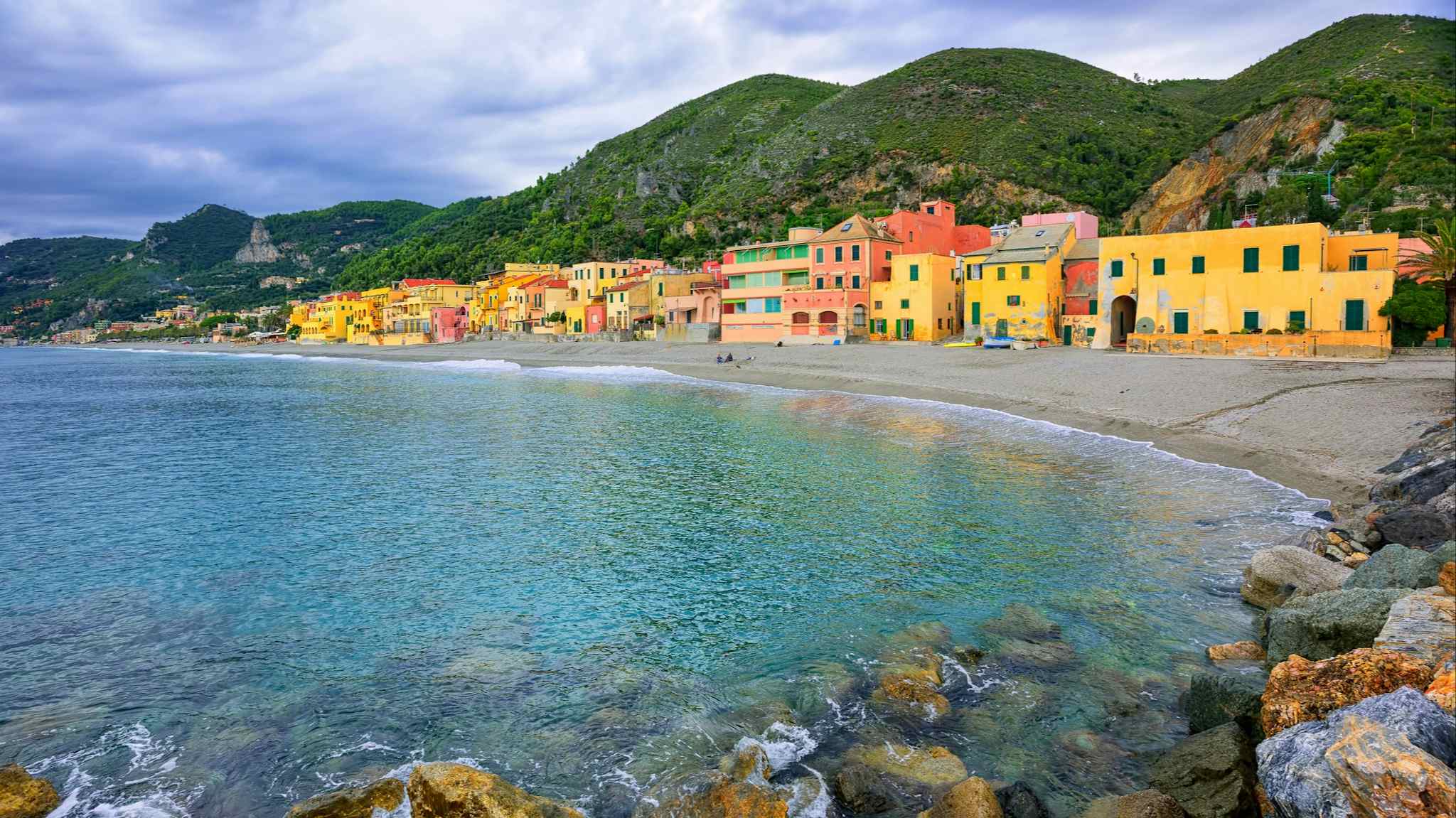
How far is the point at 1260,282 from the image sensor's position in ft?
126

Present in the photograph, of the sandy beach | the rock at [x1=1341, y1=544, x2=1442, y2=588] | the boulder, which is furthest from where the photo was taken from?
the sandy beach

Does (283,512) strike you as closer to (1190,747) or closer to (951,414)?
(1190,747)

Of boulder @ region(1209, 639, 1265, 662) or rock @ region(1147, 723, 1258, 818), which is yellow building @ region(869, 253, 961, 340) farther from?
rock @ region(1147, 723, 1258, 818)

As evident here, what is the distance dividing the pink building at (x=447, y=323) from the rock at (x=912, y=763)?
106443 mm

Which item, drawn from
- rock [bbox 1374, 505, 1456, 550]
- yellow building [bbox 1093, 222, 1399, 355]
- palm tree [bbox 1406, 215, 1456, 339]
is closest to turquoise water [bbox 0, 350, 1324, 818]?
rock [bbox 1374, 505, 1456, 550]

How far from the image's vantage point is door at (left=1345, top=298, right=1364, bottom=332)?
117 ft

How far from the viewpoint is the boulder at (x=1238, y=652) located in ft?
32.2

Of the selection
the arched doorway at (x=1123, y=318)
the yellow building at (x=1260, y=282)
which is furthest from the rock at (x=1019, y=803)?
the arched doorway at (x=1123, y=318)

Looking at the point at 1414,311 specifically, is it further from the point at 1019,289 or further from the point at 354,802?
the point at 354,802

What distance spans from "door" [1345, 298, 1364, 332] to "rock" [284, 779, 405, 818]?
4218 centimetres

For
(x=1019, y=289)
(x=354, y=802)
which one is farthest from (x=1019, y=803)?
(x=1019, y=289)

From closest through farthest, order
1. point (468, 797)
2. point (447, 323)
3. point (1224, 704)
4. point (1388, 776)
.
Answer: point (1388, 776)
point (468, 797)
point (1224, 704)
point (447, 323)

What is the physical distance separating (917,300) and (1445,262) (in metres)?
28.3

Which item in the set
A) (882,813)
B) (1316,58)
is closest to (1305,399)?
(882,813)
